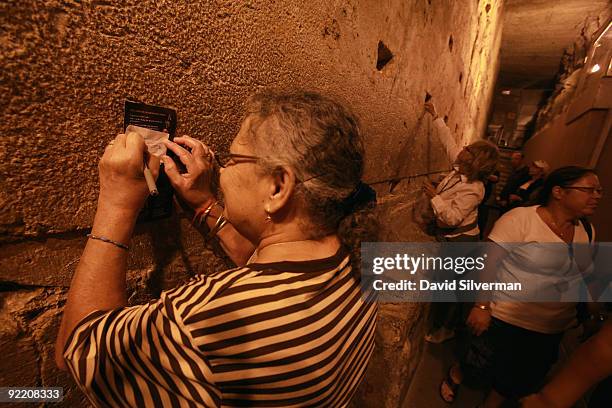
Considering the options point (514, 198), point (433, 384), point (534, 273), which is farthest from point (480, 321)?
point (514, 198)

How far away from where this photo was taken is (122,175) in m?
0.76

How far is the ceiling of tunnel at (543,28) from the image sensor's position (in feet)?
23.3

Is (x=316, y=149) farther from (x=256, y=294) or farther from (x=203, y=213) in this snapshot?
(x=203, y=213)

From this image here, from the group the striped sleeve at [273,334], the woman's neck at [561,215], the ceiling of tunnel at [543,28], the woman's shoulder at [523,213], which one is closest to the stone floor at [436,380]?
the woman's neck at [561,215]

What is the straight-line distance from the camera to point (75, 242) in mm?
894

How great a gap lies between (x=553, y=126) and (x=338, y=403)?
1225 centimetres

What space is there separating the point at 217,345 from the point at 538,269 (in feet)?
7.48

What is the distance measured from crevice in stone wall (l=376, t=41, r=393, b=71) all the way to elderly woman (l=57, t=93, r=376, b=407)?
71.1 inches

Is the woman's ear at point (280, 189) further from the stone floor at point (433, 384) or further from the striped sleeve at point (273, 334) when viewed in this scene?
the stone floor at point (433, 384)

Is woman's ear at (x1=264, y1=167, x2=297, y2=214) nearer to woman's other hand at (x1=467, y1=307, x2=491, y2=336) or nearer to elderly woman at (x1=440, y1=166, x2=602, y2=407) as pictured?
elderly woman at (x1=440, y1=166, x2=602, y2=407)

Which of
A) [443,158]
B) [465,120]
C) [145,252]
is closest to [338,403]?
[145,252]

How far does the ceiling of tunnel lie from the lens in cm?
711

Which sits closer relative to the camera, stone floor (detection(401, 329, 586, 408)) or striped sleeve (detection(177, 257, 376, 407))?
striped sleeve (detection(177, 257, 376, 407))

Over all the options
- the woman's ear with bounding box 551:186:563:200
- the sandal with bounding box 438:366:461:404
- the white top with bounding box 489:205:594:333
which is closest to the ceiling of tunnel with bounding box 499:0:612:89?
the woman's ear with bounding box 551:186:563:200
